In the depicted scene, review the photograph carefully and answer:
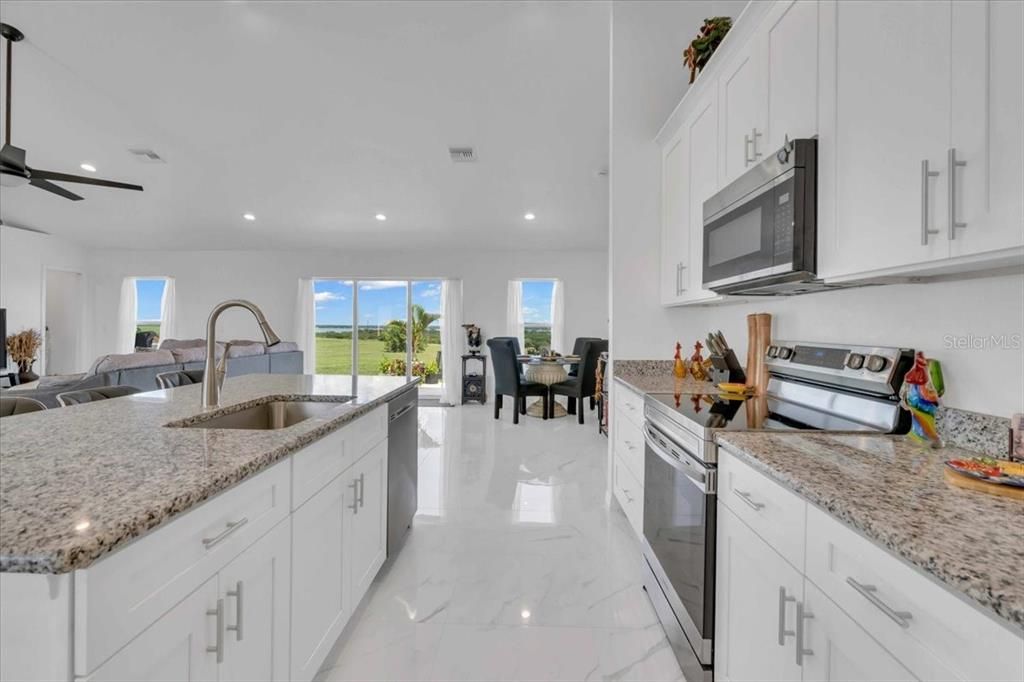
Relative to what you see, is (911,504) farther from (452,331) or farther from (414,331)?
(414,331)

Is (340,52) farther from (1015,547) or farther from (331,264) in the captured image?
(331,264)

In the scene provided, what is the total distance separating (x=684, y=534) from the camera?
5.08ft

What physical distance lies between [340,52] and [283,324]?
524 cm

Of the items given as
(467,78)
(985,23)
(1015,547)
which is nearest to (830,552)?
(1015,547)

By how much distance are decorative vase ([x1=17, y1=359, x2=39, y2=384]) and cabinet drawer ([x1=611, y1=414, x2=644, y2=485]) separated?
7.62 metres

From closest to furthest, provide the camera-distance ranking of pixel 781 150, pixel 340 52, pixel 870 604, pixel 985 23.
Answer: pixel 870 604
pixel 985 23
pixel 781 150
pixel 340 52

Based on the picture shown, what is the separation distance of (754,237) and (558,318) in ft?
18.8

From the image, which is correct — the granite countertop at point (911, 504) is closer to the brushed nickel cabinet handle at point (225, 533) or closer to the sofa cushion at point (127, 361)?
the brushed nickel cabinet handle at point (225, 533)

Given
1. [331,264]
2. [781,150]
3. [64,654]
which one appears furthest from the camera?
[331,264]

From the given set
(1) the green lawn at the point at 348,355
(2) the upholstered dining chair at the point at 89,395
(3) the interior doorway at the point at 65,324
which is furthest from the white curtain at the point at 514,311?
(3) the interior doorway at the point at 65,324

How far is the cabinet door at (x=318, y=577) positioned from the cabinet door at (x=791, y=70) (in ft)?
6.09

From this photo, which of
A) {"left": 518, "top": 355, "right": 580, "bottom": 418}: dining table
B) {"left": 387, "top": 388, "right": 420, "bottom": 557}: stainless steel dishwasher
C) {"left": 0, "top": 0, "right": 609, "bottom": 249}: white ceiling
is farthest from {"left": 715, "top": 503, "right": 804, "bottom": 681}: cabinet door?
{"left": 518, "top": 355, "right": 580, "bottom": 418}: dining table

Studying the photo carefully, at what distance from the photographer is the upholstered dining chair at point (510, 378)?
547 cm

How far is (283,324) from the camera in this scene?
7602 millimetres
